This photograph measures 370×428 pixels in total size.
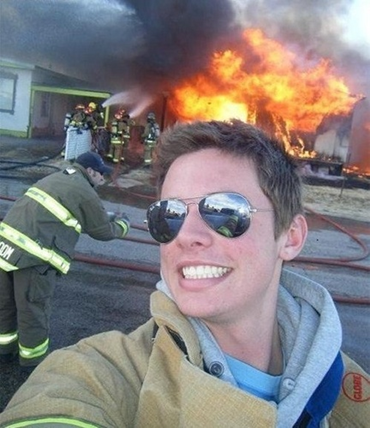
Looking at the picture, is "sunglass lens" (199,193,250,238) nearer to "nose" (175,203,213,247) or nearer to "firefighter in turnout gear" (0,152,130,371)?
"nose" (175,203,213,247)

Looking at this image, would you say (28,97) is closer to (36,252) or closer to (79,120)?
(79,120)

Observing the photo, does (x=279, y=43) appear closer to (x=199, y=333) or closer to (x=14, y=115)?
(x=14, y=115)

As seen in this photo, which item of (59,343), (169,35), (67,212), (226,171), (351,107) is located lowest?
(59,343)

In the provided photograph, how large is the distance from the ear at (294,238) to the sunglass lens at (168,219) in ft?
1.13

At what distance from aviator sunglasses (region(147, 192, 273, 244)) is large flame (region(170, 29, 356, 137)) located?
17559mm

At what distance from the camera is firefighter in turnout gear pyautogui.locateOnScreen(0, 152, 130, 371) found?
3.05 m

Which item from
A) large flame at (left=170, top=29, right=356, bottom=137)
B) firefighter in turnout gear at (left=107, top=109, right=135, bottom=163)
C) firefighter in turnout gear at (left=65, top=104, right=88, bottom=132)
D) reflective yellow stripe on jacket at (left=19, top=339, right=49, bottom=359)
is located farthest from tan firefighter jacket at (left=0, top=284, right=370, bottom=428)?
large flame at (left=170, top=29, right=356, bottom=137)

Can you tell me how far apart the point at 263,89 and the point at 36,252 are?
733 inches

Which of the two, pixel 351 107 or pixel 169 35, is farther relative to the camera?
pixel 169 35

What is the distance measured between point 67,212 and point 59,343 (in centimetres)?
105

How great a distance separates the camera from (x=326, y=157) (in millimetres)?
19031

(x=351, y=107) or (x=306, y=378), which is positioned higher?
(x=351, y=107)

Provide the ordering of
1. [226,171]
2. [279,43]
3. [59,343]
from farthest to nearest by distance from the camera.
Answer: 1. [279,43]
2. [59,343]
3. [226,171]

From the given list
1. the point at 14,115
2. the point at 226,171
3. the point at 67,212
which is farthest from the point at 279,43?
the point at 226,171
